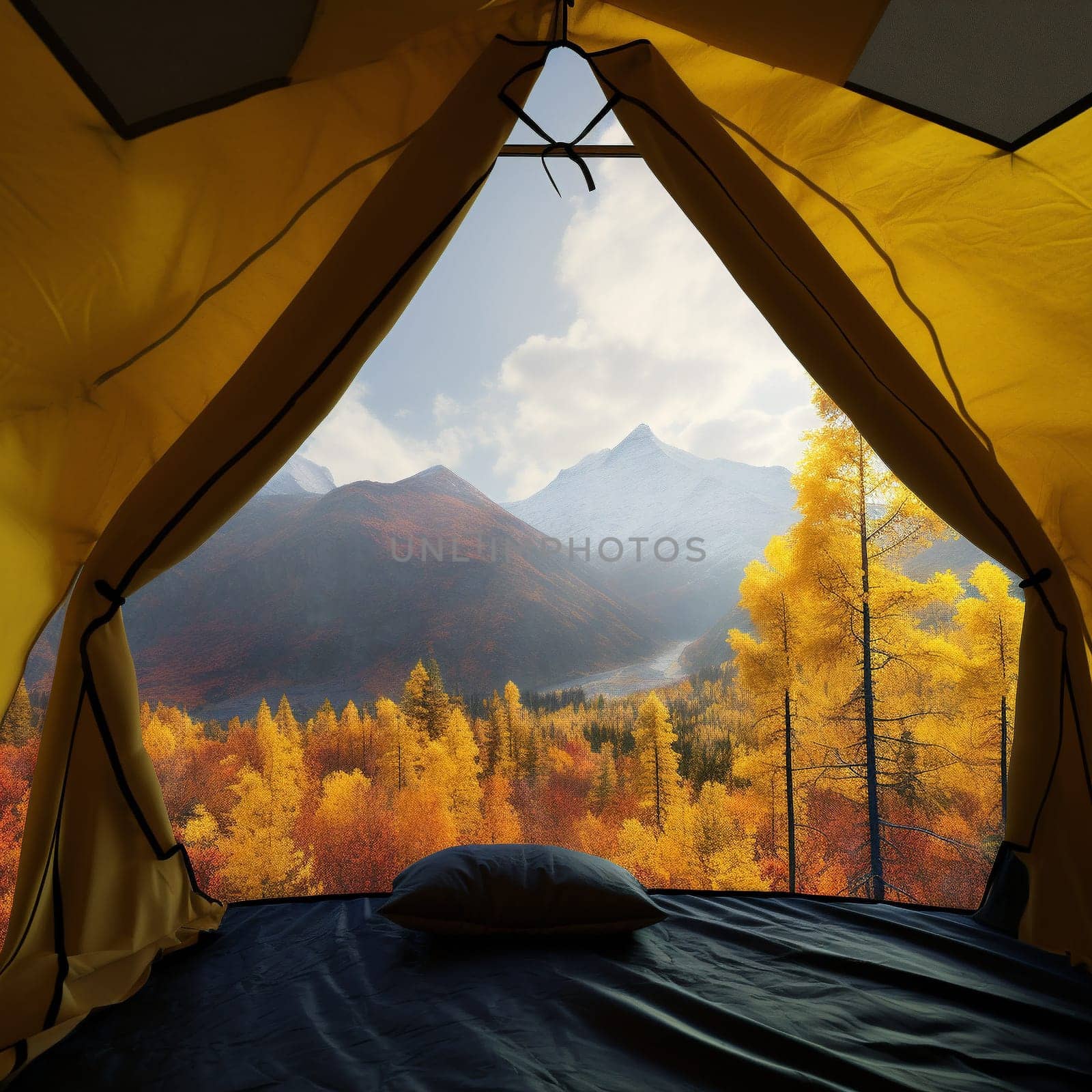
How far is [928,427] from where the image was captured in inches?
49.9

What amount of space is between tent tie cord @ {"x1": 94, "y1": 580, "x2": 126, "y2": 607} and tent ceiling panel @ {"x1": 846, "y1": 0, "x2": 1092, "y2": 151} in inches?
72.0

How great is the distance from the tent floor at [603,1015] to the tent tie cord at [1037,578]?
725mm

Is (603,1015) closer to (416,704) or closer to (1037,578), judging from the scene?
(1037,578)

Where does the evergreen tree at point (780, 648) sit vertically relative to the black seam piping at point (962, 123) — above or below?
below

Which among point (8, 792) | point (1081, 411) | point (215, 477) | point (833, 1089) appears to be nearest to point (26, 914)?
point (215, 477)

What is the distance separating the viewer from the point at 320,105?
1.37 m

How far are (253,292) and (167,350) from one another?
0.26 m

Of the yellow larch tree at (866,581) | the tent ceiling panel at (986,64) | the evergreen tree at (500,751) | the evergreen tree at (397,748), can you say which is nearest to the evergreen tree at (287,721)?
the evergreen tree at (397,748)

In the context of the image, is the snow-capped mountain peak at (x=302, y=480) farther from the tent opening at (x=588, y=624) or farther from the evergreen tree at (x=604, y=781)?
the evergreen tree at (x=604, y=781)

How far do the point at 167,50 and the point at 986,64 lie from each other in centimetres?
153

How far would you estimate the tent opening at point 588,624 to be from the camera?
3086 mm

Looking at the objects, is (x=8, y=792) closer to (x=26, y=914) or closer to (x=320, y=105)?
(x=26, y=914)

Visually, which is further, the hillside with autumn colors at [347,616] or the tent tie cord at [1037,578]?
the hillside with autumn colors at [347,616]

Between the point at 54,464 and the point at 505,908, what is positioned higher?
the point at 54,464
